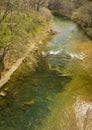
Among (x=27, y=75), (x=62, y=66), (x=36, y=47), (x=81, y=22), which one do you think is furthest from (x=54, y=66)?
(x=81, y=22)

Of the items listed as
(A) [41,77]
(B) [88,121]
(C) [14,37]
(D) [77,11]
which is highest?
(C) [14,37]

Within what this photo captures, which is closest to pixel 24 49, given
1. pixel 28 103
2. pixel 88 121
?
pixel 28 103

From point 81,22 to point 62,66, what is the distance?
112 ft

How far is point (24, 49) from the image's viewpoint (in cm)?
4084

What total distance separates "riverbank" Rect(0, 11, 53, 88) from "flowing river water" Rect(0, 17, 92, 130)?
1525 millimetres

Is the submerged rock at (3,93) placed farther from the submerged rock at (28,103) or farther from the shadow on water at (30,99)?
the submerged rock at (28,103)

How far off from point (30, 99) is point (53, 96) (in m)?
2.73

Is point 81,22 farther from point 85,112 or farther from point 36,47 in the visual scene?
point 85,112

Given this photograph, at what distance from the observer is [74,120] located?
25781 millimetres

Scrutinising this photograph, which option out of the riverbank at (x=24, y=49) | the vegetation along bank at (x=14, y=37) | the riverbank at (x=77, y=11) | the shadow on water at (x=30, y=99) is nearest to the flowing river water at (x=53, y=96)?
the shadow on water at (x=30, y=99)

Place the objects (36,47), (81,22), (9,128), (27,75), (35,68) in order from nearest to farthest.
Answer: (9,128) < (27,75) < (35,68) < (36,47) < (81,22)

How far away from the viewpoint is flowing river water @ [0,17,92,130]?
25.5 meters

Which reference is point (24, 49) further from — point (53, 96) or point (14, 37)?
point (53, 96)

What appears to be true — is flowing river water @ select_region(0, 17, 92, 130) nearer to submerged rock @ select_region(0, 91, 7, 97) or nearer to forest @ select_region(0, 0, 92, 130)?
forest @ select_region(0, 0, 92, 130)
